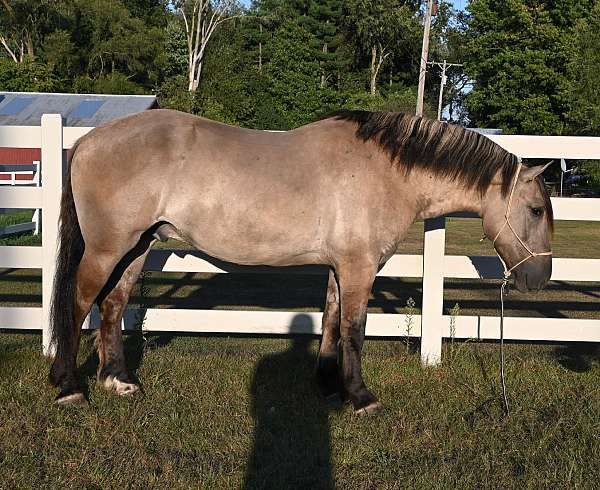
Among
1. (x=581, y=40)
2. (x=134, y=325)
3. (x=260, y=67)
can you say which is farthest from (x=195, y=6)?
(x=134, y=325)

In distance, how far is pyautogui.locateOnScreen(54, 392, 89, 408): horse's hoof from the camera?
4.57 meters

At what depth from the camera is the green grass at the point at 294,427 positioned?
141 inches

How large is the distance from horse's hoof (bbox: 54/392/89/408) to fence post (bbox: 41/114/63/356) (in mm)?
1254

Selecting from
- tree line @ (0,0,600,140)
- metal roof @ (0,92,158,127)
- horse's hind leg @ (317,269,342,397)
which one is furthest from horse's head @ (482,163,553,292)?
tree line @ (0,0,600,140)

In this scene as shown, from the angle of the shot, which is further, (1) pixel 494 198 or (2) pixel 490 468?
(1) pixel 494 198

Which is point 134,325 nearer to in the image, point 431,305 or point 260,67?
point 431,305

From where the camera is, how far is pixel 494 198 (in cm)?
490

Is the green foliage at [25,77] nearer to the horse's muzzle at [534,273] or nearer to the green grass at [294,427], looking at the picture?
the green grass at [294,427]

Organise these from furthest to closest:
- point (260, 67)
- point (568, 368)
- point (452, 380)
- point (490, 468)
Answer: point (260, 67), point (568, 368), point (452, 380), point (490, 468)

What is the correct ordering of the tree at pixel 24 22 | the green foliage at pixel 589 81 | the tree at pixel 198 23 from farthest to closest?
1. the tree at pixel 198 23
2. the tree at pixel 24 22
3. the green foliage at pixel 589 81

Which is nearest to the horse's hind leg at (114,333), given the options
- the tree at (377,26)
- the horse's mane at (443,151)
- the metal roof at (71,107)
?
the horse's mane at (443,151)

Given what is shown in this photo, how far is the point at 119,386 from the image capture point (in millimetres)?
4871

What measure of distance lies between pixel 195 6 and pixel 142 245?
50.2 meters

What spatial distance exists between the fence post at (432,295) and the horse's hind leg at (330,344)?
3.10 ft
